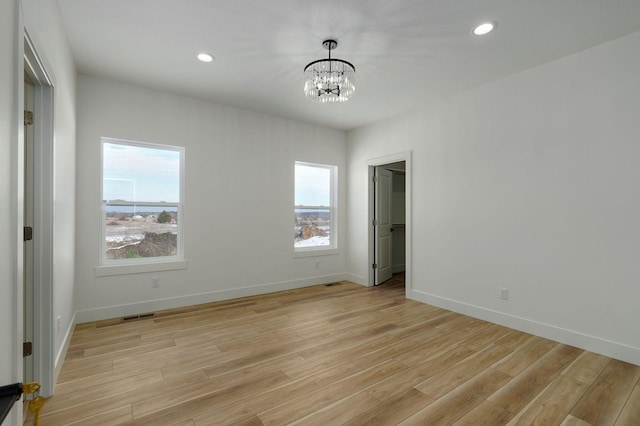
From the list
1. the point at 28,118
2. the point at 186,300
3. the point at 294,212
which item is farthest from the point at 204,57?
the point at 186,300

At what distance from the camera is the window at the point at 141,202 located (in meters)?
3.72

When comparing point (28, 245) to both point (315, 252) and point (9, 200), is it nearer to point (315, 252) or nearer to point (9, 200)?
point (9, 200)

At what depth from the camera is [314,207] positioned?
551 centimetres

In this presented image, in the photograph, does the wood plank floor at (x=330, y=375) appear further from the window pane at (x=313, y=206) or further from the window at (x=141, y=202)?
the window pane at (x=313, y=206)

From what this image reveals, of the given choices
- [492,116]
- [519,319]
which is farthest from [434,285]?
[492,116]

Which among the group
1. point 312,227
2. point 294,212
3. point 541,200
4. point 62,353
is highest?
point 541,200

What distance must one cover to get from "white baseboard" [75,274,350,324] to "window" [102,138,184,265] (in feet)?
1.72

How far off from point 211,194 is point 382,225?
296 centimetres

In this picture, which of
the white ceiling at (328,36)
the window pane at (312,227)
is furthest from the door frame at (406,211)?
the white ceiling at (328,36)

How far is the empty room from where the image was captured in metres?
2.04

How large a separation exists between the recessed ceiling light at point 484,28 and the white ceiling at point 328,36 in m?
0.06

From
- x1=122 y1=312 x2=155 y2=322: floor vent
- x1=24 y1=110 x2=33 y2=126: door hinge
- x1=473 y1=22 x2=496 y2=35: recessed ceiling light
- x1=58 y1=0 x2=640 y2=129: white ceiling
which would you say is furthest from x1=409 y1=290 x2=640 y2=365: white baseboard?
x1=24 y1=110 x2=33 y2=126: door hinge

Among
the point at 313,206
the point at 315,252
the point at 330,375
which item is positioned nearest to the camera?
the point at 330,375

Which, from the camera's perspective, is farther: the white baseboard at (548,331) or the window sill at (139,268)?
the window sill at (139,268)
